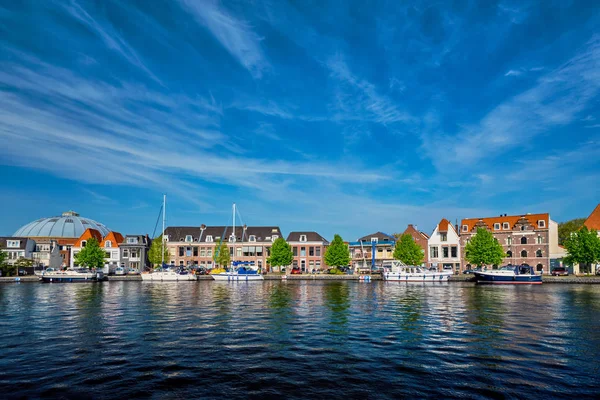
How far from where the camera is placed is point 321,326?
28.4m

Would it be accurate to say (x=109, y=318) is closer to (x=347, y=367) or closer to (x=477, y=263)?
(x=347, y=367)

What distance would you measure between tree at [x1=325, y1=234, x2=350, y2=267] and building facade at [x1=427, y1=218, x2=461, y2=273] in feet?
73.9

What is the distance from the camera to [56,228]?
559 feet

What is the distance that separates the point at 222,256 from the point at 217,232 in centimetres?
1414

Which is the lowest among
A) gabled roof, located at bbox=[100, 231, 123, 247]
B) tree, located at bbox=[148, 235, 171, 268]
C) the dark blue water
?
the dark blue water

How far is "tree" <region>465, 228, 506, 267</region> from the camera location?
90.8m

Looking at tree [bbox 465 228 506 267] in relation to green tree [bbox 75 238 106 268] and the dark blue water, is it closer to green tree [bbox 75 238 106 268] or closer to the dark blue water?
the dark blue water

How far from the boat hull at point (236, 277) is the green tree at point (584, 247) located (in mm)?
66667

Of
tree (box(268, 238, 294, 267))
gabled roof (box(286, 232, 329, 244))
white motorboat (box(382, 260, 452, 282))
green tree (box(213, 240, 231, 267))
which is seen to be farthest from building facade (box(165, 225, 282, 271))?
white motorboat (box(382, 260, 452, 282))

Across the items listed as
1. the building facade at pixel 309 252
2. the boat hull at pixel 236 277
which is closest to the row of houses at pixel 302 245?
the building facade at pixel 309 252

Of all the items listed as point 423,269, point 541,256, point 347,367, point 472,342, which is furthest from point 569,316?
point 541,256

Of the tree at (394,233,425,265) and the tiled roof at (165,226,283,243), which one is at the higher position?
the tiled roof at (165,226,283,243)

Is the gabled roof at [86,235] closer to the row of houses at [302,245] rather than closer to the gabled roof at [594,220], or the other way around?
the row of houses at [302,245]

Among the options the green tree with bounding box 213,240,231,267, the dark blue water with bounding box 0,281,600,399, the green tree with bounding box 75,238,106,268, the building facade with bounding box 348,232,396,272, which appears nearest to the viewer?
the dark blue water with bounding box 0,281,600,399
